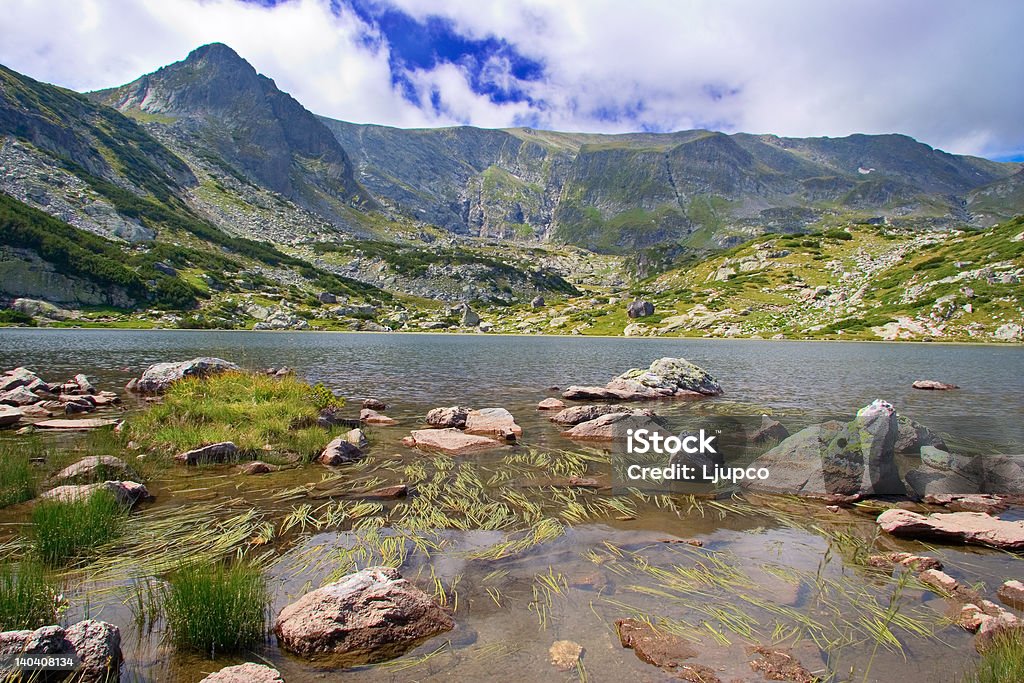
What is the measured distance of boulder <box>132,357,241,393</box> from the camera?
98.2 ft

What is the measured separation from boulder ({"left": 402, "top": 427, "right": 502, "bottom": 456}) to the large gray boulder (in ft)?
32.1

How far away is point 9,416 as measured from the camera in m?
20.3

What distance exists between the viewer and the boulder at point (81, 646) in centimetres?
506

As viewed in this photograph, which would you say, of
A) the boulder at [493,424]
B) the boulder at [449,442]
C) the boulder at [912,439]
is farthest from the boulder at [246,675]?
the boulder at [912,439]

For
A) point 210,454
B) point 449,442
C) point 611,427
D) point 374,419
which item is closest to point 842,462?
point 611,427

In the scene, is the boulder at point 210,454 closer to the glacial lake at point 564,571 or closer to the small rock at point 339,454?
the glacial lake at point 564,571

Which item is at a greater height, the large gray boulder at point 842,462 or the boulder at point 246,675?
the boulder at point 246,675

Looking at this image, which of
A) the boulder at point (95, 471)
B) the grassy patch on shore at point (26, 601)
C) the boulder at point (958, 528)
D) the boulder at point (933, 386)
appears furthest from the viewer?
the boulder at point (933, 386)

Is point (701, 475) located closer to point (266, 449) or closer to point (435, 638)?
point (435, 638)

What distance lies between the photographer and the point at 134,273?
155m

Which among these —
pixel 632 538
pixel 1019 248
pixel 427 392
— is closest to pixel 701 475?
pixel 632 538

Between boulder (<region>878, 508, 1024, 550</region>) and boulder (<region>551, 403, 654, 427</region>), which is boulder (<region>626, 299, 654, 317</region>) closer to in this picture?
boulder (<region>551, 403, 654, 427</region>)

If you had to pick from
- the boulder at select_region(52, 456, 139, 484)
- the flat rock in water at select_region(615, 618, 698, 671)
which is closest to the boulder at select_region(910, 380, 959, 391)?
the flat rock in water at select_region(615, 618, 698, 671)

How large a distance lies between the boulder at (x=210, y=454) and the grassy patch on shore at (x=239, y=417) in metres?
0.39
